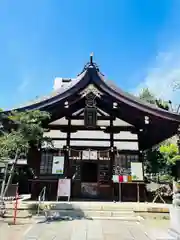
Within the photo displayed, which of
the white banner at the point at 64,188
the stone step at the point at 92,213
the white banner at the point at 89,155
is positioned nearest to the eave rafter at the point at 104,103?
the white banner at the point at 89,155

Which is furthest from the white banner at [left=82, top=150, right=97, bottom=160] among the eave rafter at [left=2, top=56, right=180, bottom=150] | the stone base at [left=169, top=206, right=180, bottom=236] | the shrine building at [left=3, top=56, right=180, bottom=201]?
the stone base at [left=169, top=206, right=180, bottom=236]

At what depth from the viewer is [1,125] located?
8375mm

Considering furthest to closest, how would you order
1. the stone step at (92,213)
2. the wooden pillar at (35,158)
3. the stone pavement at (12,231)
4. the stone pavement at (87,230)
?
1. the wooden pillar at (35,158)
2. the stone step at (92,213)
3. the stone pavement at (87,230)
4. the stone pavement at (12,231)

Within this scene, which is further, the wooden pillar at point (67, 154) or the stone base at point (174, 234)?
the wooden pillar at point (67, 154)

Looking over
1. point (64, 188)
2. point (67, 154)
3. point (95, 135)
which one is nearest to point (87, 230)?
point (64, 188)

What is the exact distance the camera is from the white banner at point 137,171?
8.45 metres

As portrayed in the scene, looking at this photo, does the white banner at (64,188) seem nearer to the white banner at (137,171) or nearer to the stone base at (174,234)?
the white banner at (137,171)

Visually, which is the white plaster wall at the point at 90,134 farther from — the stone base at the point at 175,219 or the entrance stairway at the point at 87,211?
the stone base at the point at 175,219

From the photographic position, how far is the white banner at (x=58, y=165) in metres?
8.55

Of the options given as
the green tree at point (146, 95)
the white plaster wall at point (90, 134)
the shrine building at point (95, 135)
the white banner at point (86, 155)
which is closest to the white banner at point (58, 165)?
the shrine building at point (95, 135)

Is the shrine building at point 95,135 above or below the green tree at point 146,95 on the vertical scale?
below

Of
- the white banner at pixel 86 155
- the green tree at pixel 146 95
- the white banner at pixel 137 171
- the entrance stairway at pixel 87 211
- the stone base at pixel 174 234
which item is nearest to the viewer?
the stone base at pixel 174 234

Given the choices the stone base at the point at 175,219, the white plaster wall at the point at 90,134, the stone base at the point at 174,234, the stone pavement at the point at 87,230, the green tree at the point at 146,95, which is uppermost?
the green tree at the point at 146,95

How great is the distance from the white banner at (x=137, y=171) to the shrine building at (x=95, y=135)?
2cm
